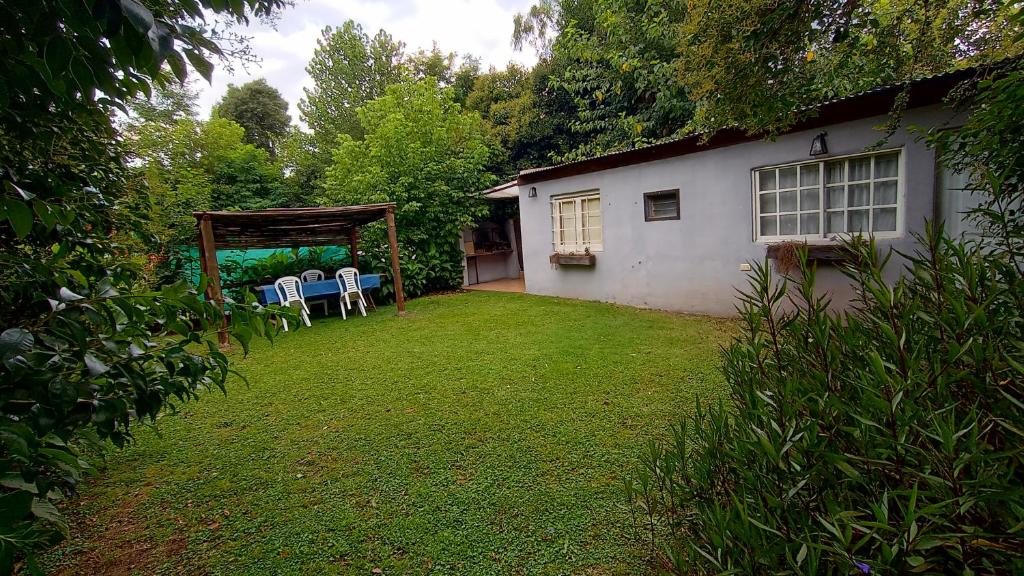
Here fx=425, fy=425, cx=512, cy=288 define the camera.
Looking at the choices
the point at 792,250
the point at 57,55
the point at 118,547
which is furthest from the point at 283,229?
the point at 792,250

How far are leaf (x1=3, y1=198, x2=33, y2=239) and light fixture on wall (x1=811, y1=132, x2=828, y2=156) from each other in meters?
6.36

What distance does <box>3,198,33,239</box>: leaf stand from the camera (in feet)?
2.75

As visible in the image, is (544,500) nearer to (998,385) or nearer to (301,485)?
(301,485)

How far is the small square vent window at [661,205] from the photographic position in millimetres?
6586

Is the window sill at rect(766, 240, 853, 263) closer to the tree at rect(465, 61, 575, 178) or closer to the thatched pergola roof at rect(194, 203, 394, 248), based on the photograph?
the thatched pergola roof at rect(194, 203, 394, 248)

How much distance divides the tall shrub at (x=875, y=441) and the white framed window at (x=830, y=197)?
161 inches

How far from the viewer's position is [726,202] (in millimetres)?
5957

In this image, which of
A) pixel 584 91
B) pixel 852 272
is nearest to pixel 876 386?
pixel 852 272

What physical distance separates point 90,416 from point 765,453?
1650 millimetres

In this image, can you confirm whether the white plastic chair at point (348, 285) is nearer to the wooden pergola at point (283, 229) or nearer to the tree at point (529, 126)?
the wooden pergola at point (283, 229)

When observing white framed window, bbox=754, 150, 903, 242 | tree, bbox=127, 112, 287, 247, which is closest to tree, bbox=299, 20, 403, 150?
tree, bbox=127, 112, 287, 247

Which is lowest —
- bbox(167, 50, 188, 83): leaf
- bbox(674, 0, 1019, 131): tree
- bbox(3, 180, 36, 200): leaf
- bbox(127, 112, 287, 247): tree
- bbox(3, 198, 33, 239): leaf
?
bbox(3, 198, 33, 239): leaf

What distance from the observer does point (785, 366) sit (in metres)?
1.40

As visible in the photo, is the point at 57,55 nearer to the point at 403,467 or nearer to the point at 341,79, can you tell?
the point at 403,467
